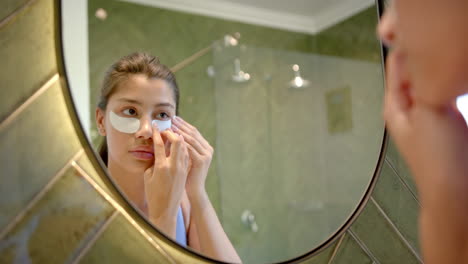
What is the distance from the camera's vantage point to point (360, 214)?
817mm

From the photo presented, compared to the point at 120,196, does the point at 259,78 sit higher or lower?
higher

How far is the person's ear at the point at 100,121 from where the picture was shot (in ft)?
1.83

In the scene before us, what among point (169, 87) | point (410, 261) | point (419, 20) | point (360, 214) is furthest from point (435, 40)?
point (410, 261)

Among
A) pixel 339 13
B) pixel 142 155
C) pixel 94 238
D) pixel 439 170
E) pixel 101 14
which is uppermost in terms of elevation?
pixel 339 13

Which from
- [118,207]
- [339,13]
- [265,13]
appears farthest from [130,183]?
[339,13]

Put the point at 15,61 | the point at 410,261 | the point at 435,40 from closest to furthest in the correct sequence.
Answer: the point at 435,40, the point at 15,61, the point at 410,261

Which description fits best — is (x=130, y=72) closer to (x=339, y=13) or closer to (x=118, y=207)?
(x=118, y=207)

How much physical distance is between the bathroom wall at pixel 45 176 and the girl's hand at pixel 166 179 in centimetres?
3

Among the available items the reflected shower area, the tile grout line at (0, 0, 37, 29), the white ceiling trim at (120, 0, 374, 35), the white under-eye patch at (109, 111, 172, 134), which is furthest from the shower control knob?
the tile grout line at (0, 0, 37, 29)

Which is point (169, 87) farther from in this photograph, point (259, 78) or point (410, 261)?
point (410, 261)

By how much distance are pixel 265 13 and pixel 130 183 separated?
0.38m

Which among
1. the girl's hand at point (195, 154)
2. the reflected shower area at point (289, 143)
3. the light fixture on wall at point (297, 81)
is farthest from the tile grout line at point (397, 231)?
the girl's hand at point (195, 154)

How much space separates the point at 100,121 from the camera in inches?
22.0

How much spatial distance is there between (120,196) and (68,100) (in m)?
0.14
